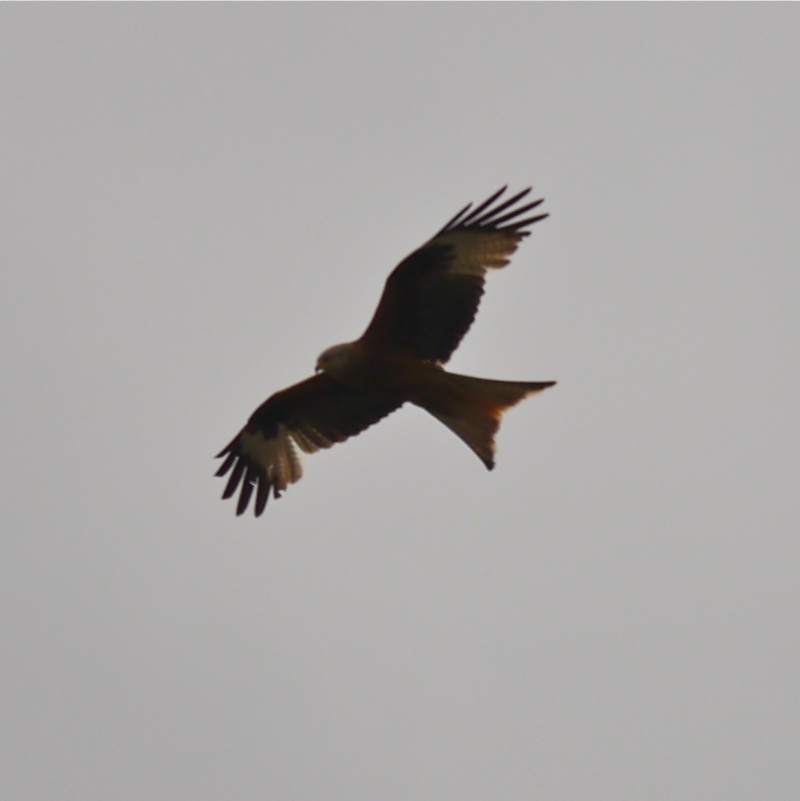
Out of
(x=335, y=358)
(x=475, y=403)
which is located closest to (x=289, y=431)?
(x=335, y=358)

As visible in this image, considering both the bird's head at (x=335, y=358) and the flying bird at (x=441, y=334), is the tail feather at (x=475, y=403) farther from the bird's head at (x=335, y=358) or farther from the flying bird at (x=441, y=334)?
the bird's head at (x=335, y=358)

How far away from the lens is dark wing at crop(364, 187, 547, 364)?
966 centimetres

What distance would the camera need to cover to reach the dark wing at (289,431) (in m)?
10.5

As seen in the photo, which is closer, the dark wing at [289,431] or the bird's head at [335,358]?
the bird's head at [335,358]

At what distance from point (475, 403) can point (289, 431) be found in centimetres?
173

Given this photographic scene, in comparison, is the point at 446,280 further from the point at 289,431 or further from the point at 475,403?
the point at 289,431

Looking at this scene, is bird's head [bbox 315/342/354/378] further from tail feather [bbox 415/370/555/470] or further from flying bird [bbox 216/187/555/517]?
tail feather [bbox 415/370/555/470]

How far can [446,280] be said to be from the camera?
9.73 metres

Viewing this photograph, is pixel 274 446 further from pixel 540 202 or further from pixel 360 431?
pixel 540 202

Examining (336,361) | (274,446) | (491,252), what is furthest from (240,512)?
(491,252)

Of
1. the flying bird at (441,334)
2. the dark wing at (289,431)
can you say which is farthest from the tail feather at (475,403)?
the dark wing at (289,431)

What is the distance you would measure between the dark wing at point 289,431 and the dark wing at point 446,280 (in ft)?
2.40

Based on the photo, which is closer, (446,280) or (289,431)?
(446,280)

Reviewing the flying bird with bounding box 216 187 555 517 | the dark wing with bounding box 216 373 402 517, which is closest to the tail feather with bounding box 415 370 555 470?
the flying bird with bounding box 216 187 555 517
